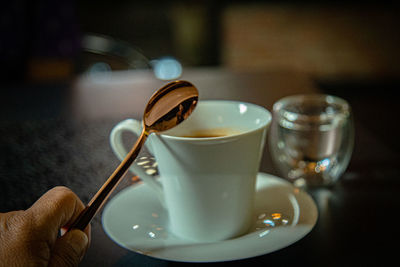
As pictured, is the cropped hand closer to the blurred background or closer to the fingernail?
the fingernail

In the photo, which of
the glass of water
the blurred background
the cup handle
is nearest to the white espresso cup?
the cup handle

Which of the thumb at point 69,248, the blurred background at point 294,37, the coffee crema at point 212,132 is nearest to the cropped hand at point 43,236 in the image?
the thumb at point 69,248

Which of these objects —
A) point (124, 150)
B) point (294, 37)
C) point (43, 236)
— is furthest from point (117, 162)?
point (294, 37)

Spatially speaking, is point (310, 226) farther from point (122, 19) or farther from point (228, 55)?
point (122, 19)

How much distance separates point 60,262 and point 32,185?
0.62 ft

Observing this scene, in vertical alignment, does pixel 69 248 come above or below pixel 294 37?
above

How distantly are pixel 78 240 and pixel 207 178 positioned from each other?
110 mm

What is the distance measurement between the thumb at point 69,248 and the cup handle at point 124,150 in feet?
0.31

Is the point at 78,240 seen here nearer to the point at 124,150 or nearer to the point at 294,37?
the point at 124,150

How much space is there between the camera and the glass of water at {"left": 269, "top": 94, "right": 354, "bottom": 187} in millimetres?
488

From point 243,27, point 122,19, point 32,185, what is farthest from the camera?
point 122,19

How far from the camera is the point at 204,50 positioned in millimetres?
2627

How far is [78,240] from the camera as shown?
0.30m

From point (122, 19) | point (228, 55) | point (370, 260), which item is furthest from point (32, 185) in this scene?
point (122, 19)
